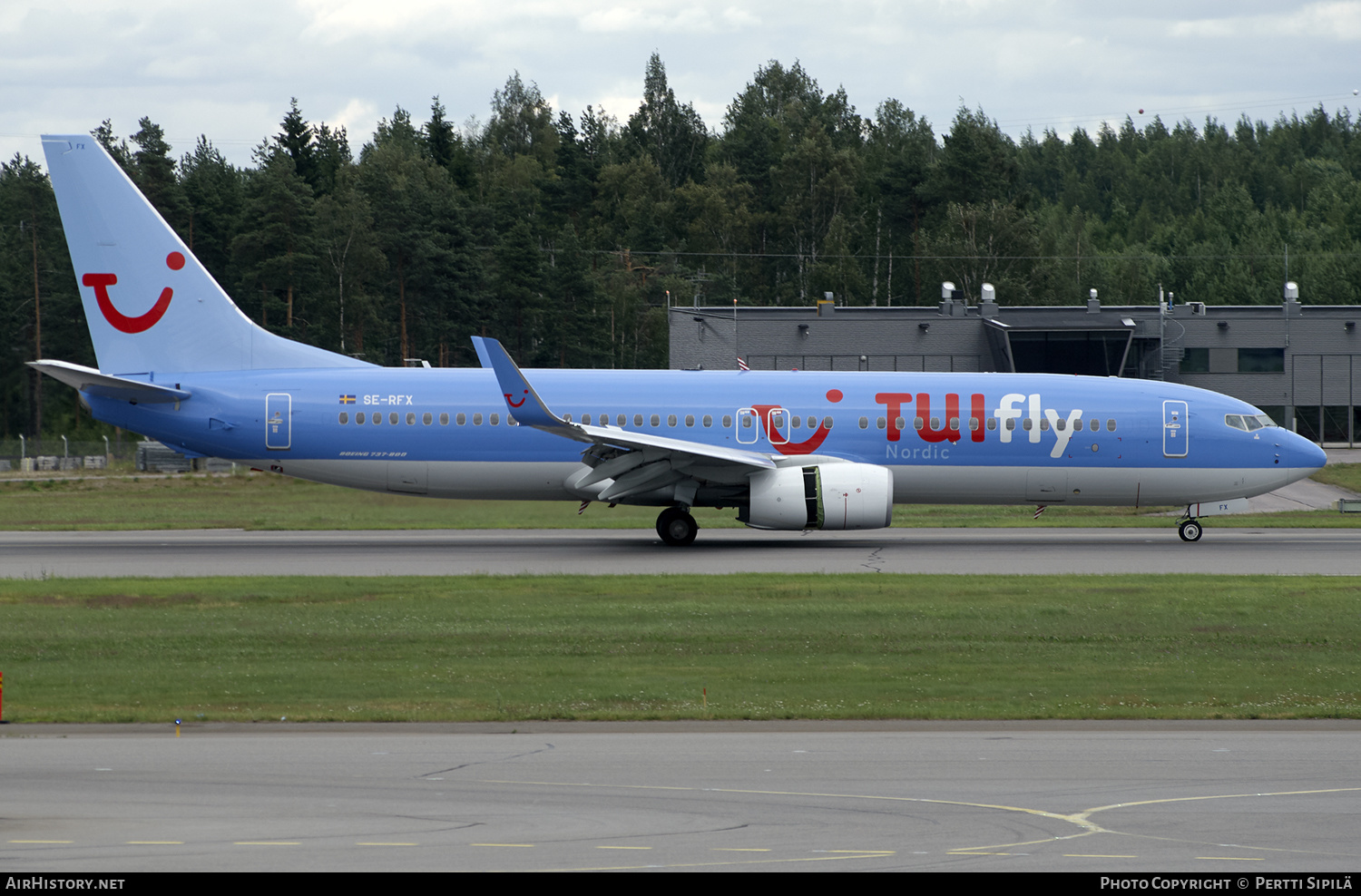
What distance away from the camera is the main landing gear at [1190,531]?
94.4 feet

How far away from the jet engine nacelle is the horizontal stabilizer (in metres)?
12.5

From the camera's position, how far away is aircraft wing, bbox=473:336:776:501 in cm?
2538

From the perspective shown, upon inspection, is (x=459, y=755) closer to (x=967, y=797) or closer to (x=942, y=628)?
(x=967, y=797)

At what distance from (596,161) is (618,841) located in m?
102

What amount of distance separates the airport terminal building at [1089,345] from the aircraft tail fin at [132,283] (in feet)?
107

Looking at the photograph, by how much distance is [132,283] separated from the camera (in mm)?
28422

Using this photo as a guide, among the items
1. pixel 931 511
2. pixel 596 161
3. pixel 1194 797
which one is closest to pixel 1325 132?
pixel 596 161

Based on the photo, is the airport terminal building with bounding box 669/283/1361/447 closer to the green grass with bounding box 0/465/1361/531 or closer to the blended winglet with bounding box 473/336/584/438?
the green grass with bounding box 0/465/1361/531

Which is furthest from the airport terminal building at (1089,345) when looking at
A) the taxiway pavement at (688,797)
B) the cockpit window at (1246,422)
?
the taxiway pavement at (688,797)

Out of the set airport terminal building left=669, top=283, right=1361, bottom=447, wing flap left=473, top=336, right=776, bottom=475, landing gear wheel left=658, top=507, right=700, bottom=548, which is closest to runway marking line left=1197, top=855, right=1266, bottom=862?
wing flap left=473, top=336, right=776, bottom=475

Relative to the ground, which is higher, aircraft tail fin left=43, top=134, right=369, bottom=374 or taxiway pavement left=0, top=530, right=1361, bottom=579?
aircraft tail fin left=43, top=134, right=369, bottom=374

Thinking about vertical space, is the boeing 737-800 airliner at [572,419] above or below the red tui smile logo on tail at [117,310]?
below

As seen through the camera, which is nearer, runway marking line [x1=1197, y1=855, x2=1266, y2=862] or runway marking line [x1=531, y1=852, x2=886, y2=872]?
runway marking line [x1=531, y1=852, x2=886, y2=872]

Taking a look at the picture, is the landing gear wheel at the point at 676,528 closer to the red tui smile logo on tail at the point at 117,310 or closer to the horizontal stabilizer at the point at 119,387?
the horizontal stabilizer at the point at 119,387
